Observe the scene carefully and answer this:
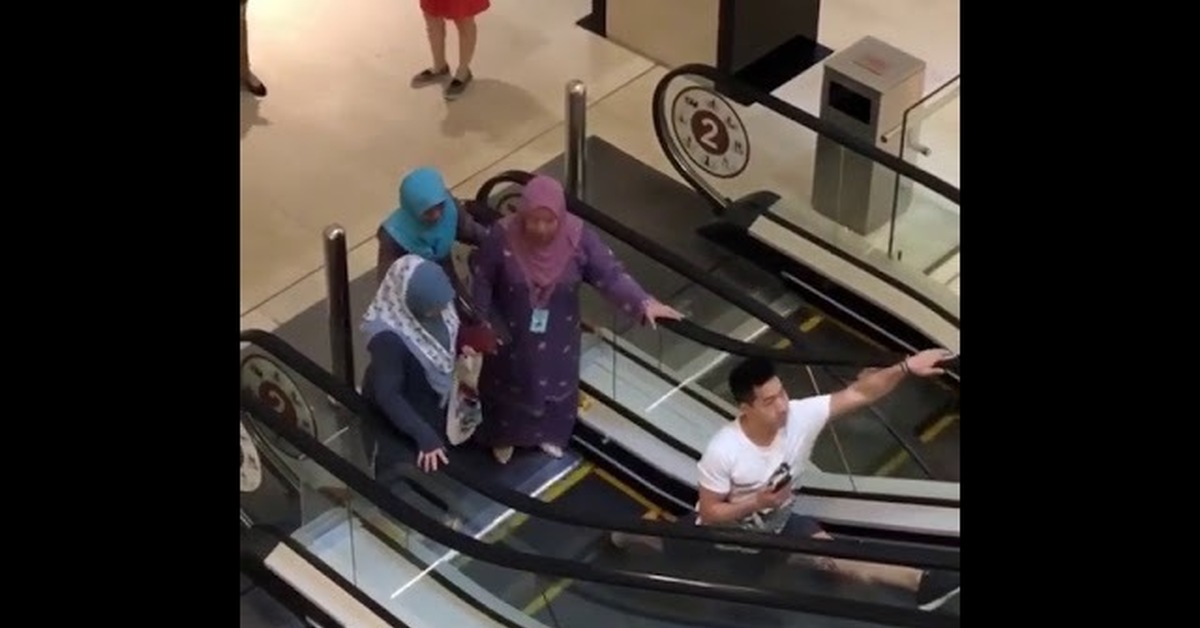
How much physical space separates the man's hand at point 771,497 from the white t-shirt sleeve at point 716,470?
102 millimetres

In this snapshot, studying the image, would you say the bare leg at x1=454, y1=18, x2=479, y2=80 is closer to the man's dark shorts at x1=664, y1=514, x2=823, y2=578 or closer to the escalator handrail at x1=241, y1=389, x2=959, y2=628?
the escalator handrail at x1=241, y1=389, x2=959, y2=628

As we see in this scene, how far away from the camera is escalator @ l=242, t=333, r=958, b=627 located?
6078 mm

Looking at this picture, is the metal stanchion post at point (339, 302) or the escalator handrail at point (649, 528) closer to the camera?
the escalator handrail at point (649, 528)

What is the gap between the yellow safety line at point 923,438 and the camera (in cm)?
746

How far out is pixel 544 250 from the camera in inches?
272

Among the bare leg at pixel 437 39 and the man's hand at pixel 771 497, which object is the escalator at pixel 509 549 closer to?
the man's hand at pixel 771 497

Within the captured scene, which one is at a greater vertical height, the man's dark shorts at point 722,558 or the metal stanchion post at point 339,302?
the metal stanchion post at point 339,302

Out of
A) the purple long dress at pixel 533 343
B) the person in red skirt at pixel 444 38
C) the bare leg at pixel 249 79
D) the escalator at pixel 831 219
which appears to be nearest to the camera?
the purple long dress at pixel 533 343

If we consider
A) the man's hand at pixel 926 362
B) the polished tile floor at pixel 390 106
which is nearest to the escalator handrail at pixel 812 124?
the polished tile floor at pixel 390 106

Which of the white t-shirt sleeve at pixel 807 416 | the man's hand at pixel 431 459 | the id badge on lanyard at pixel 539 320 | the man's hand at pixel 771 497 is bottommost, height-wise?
the man's hand at pixel 771 497

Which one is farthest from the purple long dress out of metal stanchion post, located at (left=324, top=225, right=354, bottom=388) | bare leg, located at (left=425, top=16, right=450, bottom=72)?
bare leg, located at (left=425, top=16, right=450, bottom=72)

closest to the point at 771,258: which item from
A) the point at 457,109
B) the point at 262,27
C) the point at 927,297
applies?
the point at 927,297

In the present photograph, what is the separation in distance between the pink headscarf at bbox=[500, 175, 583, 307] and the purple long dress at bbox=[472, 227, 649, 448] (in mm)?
26
